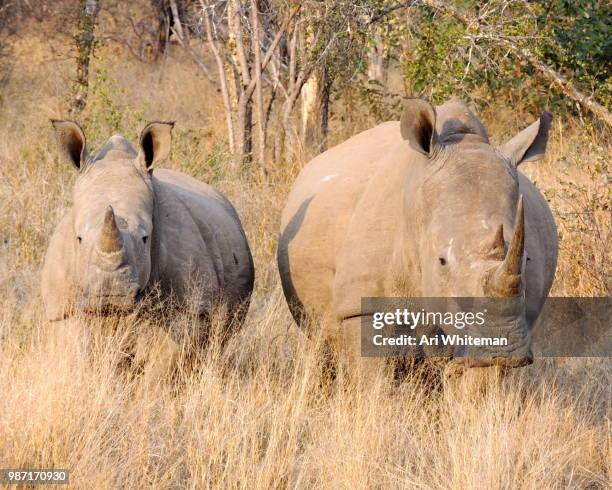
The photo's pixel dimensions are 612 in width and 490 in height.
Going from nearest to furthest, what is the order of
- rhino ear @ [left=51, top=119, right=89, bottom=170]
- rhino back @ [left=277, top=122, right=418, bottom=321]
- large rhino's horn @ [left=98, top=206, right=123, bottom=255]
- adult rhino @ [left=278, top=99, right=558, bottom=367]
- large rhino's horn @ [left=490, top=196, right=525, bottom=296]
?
large rhino's horn @ [left=490, top=196, right=525, bottom=296], adult rhino @ [left=278, top=99, right=558, bottom=367], large rhino's horn @ [left=98, top=206, right=123, bottom=255], rhino back @ [left=277, top=122, right=418, bottom=321], rhino ear @ [left=51, top=119, right=89, bottom=170]

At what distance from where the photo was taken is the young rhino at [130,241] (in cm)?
543

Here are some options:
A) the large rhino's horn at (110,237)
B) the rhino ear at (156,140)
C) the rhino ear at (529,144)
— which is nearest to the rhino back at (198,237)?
the rhino ear at (156,140)

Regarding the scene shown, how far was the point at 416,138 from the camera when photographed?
18.0 ft

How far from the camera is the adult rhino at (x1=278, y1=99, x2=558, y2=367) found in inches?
192

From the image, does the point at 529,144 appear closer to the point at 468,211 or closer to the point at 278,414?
the point at 468,211

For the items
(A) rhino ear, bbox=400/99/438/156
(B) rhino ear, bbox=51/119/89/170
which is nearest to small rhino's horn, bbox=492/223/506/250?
(A) rhino ear, bbox=400/99/438/156

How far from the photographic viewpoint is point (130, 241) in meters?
5.57

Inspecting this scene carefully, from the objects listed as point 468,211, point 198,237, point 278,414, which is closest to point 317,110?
point 198,237

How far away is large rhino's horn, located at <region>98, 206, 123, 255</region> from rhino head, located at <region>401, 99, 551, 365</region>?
1313 millimetres

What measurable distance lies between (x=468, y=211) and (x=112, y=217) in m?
1.57

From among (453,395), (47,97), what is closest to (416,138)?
(453,395)

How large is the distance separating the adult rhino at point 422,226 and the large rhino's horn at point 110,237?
1.17 metres

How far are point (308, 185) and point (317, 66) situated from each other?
154 inches

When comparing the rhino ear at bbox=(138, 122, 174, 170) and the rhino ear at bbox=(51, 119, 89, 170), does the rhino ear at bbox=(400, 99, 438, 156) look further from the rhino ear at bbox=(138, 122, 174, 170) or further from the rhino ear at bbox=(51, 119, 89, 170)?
the rhino ear at bbox=(51, 119, 89, 170)
